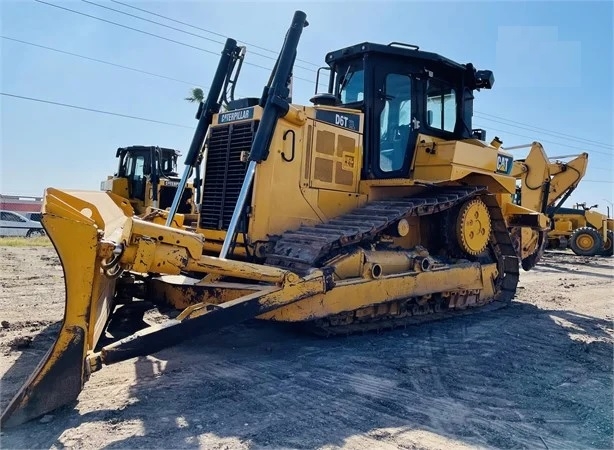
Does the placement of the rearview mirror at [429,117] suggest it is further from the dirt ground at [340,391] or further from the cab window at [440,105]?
the dirt ground at [340,391]

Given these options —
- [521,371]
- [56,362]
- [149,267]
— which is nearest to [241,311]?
[149,267]

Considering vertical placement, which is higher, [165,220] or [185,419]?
[165,220]

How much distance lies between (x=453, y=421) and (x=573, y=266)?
48.5 ft

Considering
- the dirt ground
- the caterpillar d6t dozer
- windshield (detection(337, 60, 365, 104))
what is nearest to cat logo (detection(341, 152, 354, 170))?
the caterpillar d6t dozer

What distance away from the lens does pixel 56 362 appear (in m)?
3.28

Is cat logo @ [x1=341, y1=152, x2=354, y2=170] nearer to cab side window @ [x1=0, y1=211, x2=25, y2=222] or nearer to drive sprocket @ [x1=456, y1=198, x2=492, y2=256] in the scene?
drive sprocket @ [x1=456, y1=198, x2=492, y2=256]

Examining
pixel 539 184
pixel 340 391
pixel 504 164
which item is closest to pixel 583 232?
pixel 539 184

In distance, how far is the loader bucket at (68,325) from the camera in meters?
3.22

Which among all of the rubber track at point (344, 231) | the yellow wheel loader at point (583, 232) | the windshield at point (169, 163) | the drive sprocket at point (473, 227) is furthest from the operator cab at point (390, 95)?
the yellow wheel loader at point (583, 232)

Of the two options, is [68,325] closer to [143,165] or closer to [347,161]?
[347,161]

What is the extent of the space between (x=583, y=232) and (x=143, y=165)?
58.1ft

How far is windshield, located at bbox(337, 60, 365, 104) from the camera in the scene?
21.0 feet

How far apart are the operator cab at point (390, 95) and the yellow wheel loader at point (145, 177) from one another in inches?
349

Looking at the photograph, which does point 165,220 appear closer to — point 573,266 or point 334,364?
point 334,364
